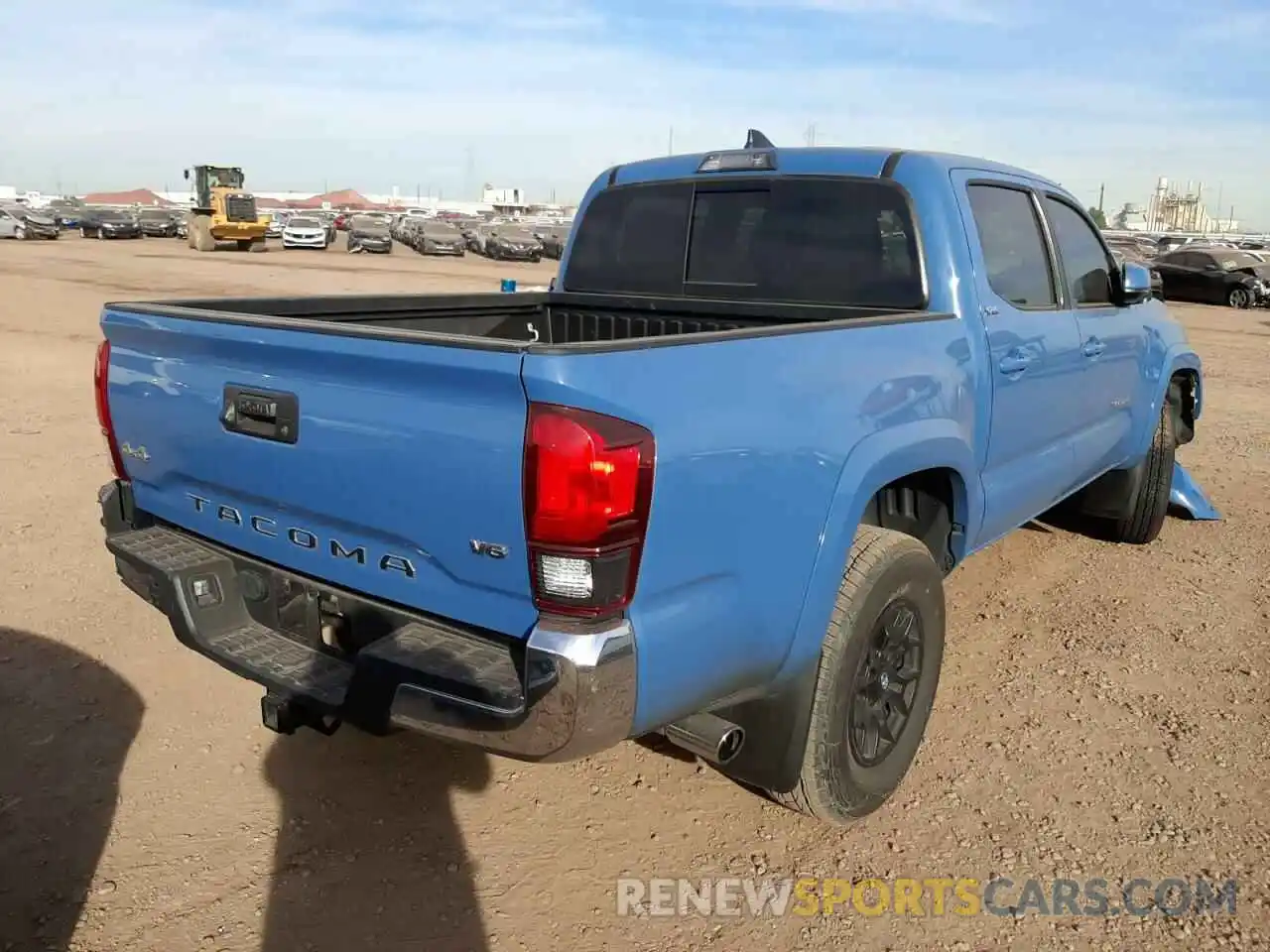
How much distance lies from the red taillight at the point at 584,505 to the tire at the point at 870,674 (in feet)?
3.02

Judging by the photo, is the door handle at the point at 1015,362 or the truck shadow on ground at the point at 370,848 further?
the door handle at the point at 1015,362

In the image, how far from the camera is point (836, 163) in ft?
12.6

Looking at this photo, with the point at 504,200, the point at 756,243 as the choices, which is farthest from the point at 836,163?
the point at 504,200

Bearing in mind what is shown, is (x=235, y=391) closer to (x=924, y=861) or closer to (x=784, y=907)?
(x=784, y=907)

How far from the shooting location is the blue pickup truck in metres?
2.14

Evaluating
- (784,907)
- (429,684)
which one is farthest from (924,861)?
(429,684)

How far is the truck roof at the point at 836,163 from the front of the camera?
3742 mm

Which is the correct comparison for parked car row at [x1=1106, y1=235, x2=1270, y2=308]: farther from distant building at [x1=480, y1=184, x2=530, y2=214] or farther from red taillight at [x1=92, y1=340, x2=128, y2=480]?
distant building at [x1=480, y1=184, x2=530, y2=214]

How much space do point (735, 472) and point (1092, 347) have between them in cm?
278

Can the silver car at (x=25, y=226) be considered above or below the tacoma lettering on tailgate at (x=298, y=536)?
below

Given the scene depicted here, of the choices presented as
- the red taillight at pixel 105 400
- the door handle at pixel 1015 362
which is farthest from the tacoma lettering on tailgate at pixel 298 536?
the door handle at pixel 1015 362

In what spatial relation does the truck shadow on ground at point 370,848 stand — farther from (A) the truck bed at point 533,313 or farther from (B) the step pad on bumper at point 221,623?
(A) the truck bed at point 533,313

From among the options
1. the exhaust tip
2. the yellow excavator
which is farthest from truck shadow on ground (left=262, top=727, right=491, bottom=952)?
the yellow excavator

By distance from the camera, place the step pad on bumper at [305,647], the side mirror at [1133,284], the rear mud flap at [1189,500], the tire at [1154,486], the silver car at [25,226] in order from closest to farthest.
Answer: the step pad on bumper at [305,647]
the side mirror at [1133,284]
the tire at [1154,486]
the rear mud flap at [1189,500]
the silver car at [25,226]
